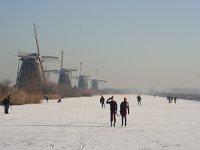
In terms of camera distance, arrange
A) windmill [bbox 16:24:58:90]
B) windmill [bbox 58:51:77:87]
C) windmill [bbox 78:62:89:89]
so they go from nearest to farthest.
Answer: windmill [bbox 16:24:58:90] → windmill [bbox 58:51:77:87] → windmill [bbox 78:62:89:89]

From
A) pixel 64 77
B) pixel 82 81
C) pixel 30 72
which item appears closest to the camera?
pixel 30 72

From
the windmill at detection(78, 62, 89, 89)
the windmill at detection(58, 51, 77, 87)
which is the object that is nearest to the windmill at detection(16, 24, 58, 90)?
the windmill at detection(58, 51, 77, 87)

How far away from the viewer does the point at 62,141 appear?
13.5 metres

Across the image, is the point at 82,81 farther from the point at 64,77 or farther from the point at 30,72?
the point at 30,72

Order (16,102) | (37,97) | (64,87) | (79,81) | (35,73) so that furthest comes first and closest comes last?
(79,81), (64,87), (35,73), (37,97), (16,102)

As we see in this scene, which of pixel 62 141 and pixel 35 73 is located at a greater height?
pixel 35 73

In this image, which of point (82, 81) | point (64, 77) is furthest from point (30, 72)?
point (82, 81)

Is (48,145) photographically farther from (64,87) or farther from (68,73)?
(68,73)

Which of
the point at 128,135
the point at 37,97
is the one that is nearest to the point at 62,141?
the point at 128,135

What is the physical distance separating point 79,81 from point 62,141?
141 metres

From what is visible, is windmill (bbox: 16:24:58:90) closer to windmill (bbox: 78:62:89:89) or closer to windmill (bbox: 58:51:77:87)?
windmill (bbox: 58:51:77:87)

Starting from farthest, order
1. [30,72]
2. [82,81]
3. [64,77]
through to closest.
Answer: [82,81] < [64,77] < [30,72]

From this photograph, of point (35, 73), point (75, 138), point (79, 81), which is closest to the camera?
point (75, 138)

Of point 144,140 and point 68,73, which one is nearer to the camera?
point 144,140
